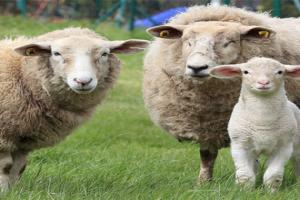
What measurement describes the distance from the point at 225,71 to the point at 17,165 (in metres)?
1.55

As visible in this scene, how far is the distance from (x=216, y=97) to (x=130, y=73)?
7.51 metres

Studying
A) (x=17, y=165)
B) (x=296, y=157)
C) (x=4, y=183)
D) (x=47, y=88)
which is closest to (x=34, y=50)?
(x=47, y=88)

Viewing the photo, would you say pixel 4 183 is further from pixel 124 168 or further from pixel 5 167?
pixel 124 168

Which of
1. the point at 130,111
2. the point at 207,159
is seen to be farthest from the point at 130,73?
the point at 207,159

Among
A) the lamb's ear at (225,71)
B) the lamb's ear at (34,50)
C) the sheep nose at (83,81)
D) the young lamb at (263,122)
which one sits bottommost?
the young lamb at (263,122)

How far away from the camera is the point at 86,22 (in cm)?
1789

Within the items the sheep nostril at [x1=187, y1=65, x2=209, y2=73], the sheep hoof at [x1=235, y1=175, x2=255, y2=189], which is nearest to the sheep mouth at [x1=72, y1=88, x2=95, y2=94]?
the sheep nostril at [x1=187, y1=65, x2=209, y2=73]

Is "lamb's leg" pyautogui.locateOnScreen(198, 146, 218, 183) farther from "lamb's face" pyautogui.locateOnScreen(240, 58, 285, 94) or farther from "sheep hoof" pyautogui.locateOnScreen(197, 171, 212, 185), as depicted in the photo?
"lamb's face" pyautogui.locateOnScreen(240, 58, 285, 94)

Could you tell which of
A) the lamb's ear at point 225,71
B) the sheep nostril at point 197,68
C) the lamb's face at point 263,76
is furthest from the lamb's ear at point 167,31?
the lamb's face at point 263,76

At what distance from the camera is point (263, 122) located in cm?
557

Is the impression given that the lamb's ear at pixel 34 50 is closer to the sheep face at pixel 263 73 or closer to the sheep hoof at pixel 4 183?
the sheep hoof at pixel 4 183

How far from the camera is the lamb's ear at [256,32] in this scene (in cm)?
620

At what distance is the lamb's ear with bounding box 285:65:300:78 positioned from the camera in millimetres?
5590

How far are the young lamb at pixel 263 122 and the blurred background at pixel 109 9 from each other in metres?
10.4
